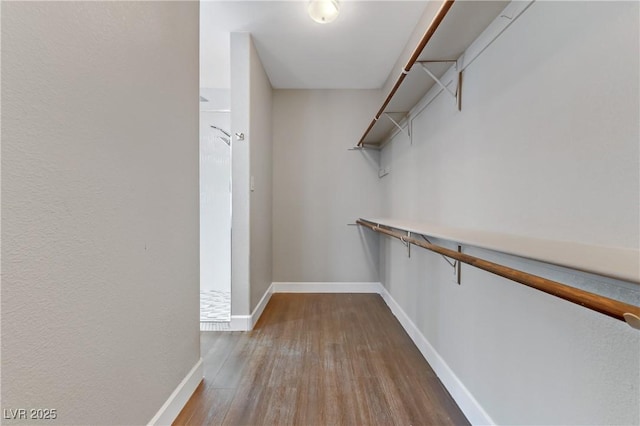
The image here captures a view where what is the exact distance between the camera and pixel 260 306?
2.52m

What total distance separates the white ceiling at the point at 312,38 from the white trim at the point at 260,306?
7.56 feet

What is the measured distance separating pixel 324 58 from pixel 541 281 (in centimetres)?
250

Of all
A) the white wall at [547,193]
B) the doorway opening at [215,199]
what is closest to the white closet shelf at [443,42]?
the white wall at [547,193]

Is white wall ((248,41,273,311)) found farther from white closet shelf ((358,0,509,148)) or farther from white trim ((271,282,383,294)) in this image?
white closet shelf ((358,0,509,148))

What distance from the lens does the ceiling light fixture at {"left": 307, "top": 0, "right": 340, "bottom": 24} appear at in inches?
67.7

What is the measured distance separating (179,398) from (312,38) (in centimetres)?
255

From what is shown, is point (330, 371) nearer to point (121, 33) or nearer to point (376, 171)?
point (121, 33)

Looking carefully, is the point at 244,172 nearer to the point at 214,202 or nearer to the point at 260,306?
the point at 214,202

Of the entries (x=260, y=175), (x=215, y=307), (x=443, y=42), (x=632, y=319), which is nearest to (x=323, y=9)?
(x=443, y=42)

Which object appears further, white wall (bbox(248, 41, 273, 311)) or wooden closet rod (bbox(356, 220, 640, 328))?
→ white wall (bbox(248, 41, 273, 311))

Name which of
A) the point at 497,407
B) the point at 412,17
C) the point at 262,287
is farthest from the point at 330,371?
the point at 412,17

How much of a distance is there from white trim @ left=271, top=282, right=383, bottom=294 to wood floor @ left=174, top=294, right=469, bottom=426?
729 mm

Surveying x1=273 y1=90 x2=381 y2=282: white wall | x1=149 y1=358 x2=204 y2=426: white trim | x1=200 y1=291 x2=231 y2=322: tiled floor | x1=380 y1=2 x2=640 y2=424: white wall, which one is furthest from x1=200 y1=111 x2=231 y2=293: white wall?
x1=380 y1=2 x2=640 y2=424: white wall

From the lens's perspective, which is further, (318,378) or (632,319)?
(318,378)
